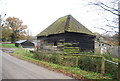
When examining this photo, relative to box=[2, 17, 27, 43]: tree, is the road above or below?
below

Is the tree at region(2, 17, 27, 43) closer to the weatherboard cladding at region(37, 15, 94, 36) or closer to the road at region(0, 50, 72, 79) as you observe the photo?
the weatherboard cladding at region(37, 15, 94, 36)

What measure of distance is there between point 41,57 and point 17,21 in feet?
163

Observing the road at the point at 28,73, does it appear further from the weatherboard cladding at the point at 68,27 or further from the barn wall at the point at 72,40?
the weatherboard cladding at the point at 68,27

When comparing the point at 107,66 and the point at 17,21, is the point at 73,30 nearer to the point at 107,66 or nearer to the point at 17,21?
the point at 107,66

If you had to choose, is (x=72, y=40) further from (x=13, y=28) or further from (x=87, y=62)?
(x=13, y=28)

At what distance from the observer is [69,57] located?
10.5 m

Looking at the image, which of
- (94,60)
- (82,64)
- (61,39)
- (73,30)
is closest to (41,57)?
(61,39)

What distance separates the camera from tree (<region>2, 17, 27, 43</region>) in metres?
55.4

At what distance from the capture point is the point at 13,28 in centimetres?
5581

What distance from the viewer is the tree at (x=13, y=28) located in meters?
55.4

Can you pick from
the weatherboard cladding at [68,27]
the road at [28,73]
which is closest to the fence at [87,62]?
the road at [28,73]

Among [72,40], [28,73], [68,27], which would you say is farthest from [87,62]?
[68,27]

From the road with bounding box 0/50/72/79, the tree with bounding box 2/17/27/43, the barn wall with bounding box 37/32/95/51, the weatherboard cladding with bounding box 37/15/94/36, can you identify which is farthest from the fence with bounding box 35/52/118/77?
the tree with bounding box 2/17/27/43

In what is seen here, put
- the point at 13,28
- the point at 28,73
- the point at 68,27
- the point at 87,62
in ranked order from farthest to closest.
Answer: the point at 13,28
the point at 68,27
the point at 87,62
the point at 28,73
